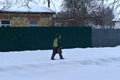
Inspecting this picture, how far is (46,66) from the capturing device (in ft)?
63.8

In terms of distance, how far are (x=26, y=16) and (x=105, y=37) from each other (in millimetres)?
8088

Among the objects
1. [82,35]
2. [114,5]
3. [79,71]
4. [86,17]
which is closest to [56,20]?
[86,17]

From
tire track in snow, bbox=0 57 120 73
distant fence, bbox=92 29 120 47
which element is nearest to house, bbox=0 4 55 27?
distant fence, bbox=92 29 120 47

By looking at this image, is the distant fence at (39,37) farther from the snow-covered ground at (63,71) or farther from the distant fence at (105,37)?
the snow-covered ground at (63,71)

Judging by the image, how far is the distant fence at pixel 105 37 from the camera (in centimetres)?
3681

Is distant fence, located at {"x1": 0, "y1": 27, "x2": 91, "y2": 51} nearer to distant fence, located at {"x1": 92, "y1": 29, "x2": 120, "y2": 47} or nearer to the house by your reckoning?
distant fence, located at {"x1": 92, "y1": 29, "x2": 120, "y2": 47}

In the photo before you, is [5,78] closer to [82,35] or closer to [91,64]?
[91,64]

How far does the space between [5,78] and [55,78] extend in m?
1.86

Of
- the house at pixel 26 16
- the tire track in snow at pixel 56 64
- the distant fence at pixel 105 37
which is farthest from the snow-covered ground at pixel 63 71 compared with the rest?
the house at pixel 26 16

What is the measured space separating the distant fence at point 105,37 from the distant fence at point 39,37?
1.48 m

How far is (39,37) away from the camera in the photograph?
1291 inches

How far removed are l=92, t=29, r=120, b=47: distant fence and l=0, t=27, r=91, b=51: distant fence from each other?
148cm

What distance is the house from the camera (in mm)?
39812

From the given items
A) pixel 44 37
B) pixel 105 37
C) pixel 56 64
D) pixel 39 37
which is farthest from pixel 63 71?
pixel 105 37
